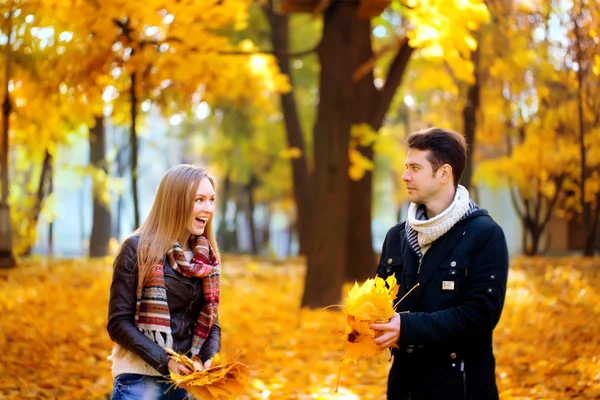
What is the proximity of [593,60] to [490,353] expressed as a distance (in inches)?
255

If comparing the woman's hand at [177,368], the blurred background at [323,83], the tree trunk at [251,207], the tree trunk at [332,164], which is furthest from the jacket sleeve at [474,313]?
the tree trunk at [251,207]

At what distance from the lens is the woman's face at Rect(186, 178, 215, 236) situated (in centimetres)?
342

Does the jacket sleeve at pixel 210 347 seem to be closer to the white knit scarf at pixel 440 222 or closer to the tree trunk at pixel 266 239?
the white knit scarf at pixel 440 222

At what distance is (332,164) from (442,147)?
21.1ft

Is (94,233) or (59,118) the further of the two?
(94,233)

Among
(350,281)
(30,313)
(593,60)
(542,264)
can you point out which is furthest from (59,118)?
(542,264)

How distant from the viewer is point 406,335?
9.56 ft

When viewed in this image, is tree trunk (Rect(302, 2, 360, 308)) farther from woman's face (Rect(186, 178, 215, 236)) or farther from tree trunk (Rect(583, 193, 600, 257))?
woman's face (Rect(186, 178, 215, 236))

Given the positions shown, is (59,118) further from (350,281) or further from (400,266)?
(400,266)

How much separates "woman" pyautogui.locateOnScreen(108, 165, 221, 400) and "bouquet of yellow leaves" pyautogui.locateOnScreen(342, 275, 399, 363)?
0.72 meters

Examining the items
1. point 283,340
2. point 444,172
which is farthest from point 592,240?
point 444,172

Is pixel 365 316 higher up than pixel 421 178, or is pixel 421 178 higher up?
pixel 421 178

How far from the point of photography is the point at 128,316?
323 cm

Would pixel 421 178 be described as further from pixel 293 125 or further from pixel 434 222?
pixel 293 125
